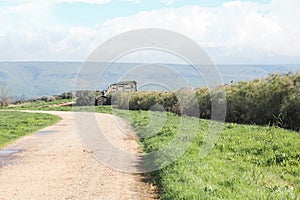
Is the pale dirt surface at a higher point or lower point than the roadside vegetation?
lower

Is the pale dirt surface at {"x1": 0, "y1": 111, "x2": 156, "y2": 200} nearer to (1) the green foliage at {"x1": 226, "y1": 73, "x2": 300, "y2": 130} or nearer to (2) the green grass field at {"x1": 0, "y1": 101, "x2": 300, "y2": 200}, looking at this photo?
(2) the green grass field at {"x1": 0, "y1": 101, "x2": 300, "y2": 200}

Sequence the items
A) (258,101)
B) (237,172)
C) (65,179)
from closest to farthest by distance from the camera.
→ (237,172)
(65,179)
(258,101)

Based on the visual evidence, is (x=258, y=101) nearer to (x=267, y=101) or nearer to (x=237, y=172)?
(x=267, y=101)

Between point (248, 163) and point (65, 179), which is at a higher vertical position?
point (248, 163)

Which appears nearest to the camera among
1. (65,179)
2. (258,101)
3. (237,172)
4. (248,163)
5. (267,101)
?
(237,172)

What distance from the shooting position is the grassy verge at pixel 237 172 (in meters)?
8.54

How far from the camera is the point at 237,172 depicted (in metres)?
10.6

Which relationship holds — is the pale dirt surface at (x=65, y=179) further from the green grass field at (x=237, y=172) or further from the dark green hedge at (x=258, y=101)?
the dark green hedge at (x=258, y=101)

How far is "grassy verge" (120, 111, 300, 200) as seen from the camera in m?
8.54

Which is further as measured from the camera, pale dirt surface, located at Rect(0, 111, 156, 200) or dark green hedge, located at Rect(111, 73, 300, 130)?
dark green hedge, located at Rect(111, 73, 300, 130)

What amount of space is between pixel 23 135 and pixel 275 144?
52.4 ft

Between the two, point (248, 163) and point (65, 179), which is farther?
point (248, 163)

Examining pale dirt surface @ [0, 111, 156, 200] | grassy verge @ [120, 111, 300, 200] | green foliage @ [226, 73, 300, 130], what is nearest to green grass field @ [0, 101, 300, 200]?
grassy verge @ [120, 111, 300, 200]

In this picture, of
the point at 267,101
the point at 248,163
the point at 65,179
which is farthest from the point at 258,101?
the point at 65,179
